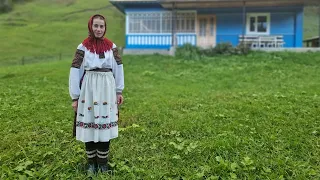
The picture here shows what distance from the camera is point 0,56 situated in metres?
21.3

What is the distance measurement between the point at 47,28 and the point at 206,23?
18.3 metres

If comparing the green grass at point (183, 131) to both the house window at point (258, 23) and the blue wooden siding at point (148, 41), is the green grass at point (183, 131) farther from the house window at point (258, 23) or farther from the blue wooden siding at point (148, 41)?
the house window at point (258, 23)

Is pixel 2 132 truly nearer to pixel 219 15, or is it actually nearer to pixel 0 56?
pixel 219 15

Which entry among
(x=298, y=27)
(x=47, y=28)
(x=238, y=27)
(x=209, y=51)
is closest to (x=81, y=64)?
(x=209, y=51)

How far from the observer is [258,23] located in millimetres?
18562

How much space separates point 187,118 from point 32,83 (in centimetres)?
556

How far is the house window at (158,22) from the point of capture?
18.4 metres

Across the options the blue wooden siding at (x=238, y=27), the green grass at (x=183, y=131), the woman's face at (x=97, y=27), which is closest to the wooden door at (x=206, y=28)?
the blue wooden siding at (x=238, y=27)

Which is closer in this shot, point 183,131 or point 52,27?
point 183,131

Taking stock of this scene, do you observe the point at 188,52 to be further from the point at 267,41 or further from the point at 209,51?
the point at 267,41

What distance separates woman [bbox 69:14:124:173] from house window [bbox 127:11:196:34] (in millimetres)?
15165

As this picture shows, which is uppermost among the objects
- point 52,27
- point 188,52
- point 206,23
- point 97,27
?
point 52,27

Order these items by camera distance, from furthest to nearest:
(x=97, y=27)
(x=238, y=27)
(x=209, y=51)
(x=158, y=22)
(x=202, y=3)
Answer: (x=238, y=27)
(x=158, y=22)
(x=202, y=3)
(x=209, y=51)
(x=97, y=27)

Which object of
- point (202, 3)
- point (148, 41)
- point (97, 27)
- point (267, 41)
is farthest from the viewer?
point (148, 41)
